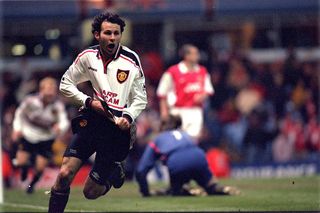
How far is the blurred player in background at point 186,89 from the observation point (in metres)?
19.9

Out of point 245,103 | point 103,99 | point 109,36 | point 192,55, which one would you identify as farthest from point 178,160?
point 245,103

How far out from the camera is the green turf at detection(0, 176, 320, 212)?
1432 centimetres

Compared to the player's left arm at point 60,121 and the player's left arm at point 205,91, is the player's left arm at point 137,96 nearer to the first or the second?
the player's left arm at point 60,121

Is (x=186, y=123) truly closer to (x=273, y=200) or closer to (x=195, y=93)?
(x=195, y=93)

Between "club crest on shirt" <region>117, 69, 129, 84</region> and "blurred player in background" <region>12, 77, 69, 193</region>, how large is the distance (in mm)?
7331

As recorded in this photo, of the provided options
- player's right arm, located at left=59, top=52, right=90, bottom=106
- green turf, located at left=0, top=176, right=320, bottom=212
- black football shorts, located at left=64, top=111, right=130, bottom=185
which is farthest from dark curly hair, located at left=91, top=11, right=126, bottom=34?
green turf, located at left=0, top=176, right=320, bottom=212

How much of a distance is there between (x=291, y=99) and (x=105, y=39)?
16642mm

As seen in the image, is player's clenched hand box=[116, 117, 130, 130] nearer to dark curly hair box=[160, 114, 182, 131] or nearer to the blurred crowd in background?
dark curly hair box=[160, 114, 182, 131]

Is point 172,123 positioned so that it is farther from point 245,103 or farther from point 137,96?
point 245,103

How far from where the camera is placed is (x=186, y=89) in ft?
65.5

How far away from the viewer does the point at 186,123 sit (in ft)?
65.8

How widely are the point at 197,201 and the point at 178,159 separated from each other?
781 mm

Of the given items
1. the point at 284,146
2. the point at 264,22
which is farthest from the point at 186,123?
the point at 264,22

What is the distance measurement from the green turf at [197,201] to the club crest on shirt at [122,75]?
10.9ft
